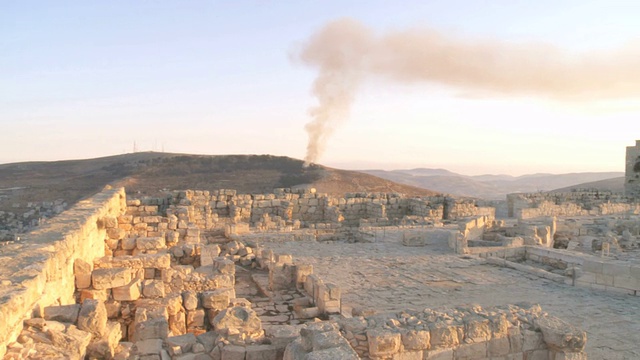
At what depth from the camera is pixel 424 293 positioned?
9023 mm

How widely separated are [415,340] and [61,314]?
3515 mm

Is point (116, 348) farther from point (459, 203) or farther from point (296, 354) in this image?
point (459, 203)

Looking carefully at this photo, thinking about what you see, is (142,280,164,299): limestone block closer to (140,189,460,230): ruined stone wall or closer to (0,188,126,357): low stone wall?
(0,188,126,357): low stone wall

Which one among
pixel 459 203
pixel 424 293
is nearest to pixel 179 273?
pixel 424 293

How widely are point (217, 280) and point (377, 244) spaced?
7.82 meters

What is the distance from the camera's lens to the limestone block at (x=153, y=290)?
6.28 m

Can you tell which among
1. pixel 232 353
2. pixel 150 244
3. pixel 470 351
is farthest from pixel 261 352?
pixel 150 244

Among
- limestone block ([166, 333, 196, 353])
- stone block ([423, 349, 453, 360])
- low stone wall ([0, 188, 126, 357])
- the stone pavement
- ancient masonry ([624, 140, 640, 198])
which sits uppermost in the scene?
ancient masonry ([624, 140, 640, 198])

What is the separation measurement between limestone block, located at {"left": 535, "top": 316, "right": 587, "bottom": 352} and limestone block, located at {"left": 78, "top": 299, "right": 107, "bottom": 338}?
460 cm

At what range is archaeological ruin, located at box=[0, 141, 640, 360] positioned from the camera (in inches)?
191

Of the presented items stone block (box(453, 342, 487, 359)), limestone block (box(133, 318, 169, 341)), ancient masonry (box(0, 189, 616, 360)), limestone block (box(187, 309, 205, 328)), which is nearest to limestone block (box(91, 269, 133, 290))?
ancient masonry (box(0, 189, 616, 360))

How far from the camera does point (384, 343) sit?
190 inches

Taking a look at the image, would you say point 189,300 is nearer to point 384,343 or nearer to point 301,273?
point 384,343

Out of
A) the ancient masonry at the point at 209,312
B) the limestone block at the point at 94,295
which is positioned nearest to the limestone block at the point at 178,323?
the ancient masonry at the point at 209,312
